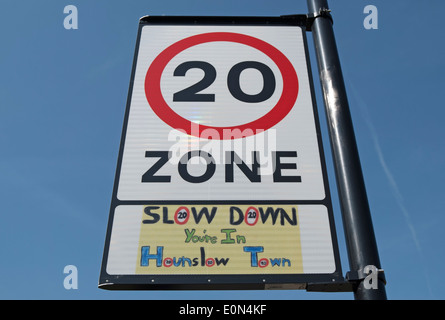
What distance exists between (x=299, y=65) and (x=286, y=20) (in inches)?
16.9

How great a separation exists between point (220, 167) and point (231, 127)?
0.26 m

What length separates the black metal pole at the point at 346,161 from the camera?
1802mm

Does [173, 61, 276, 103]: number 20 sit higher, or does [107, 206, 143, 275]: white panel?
[173, 61, 276, 103]: number 20

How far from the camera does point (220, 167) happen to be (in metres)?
2.24

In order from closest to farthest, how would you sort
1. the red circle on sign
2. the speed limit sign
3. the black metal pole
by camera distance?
the black metal pole, the speed limit sign, the red circle on sign

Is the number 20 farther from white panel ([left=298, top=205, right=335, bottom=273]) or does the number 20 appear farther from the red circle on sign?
white panel ([left=298, top=205, right=335, bottom=273])

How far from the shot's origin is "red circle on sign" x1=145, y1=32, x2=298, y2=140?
2.37m

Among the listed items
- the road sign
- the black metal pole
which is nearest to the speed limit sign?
the road sign

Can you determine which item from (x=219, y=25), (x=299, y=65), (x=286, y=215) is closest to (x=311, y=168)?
(x=286, y=215)

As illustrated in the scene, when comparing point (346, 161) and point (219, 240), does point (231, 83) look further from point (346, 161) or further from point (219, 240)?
point (219, 240)

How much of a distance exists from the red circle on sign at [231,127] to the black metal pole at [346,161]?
0.75ft

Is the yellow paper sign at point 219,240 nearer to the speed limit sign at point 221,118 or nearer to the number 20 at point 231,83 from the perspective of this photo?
the speed limit sign at point 221,118

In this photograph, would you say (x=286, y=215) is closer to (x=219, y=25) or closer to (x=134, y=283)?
(x=134, y=283)

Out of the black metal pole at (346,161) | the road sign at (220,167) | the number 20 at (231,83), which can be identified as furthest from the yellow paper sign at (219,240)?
the number 20 at (231,83)
